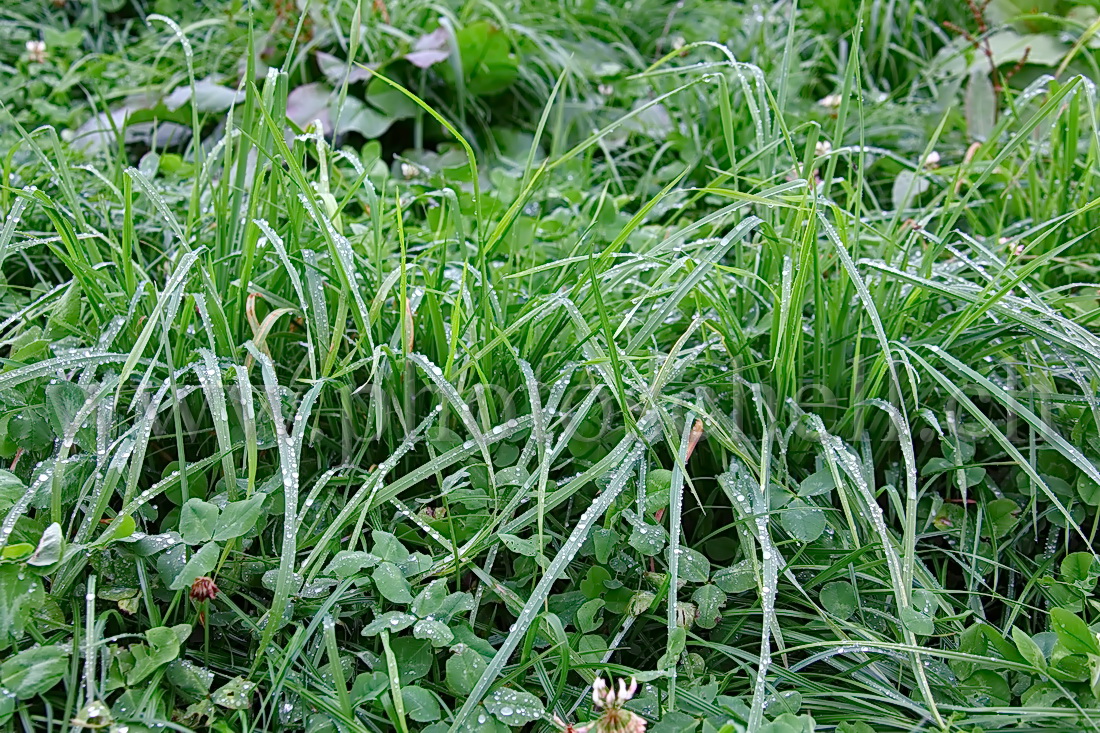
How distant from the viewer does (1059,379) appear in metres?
1.66

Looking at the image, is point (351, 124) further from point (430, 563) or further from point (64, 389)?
point (430, 563)

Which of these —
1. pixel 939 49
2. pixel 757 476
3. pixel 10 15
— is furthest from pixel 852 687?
pixel 10 15

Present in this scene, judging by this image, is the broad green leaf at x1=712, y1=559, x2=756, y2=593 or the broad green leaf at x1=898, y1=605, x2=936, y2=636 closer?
the broad green leaf at x1=898, y1=605, x2=936, y2=636

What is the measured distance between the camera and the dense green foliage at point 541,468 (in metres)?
1.16

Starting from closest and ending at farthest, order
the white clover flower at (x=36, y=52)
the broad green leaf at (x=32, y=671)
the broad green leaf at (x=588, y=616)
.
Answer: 1. the broad green leaf at (x=32, y=671)
2. the broad green leaf at (x=588, y=616)
3. the white clover flower at (x=36, y=52)

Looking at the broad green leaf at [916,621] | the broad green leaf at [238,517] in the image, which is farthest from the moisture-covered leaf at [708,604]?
the broad green leaf at [238,517]

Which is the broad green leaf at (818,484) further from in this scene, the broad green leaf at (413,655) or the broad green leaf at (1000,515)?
the broad green leaf at (413,655)

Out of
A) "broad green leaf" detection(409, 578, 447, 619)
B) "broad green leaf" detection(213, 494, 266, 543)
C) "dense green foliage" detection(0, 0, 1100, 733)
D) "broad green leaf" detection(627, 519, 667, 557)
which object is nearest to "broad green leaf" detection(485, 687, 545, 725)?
"dense green foliage" detection(0, 0, 1100, 733)

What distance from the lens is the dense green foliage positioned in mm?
1157

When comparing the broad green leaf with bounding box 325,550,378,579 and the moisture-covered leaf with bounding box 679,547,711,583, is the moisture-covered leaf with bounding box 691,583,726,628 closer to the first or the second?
the moisture-covered leaf with bounding box 679,547,711,583

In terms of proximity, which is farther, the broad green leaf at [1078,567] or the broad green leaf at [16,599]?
the broad green leaf at [1078,567]

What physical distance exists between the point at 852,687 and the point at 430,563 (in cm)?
57

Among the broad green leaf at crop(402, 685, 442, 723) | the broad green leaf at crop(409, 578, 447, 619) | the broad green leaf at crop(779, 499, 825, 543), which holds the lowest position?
the broad green leaf at crop(402, 685, 442, 723)

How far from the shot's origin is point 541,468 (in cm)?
127
